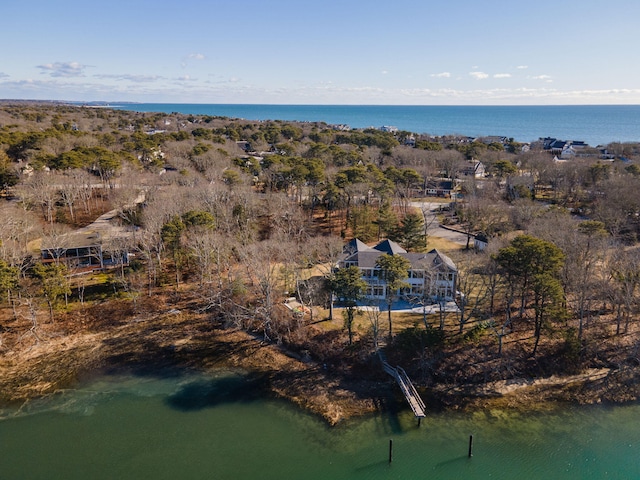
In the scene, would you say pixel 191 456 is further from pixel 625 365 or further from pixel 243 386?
pixel 625 365

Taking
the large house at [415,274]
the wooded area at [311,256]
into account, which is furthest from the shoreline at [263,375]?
the large house at [415,274]

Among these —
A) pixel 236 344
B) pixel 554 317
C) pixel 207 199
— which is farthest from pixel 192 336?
pixel 554 317

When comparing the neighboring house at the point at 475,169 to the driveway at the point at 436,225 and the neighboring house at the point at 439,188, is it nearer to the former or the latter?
the neighboring house at the point at 439,188

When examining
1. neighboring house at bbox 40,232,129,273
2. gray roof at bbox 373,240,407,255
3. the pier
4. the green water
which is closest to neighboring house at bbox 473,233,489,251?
gray roof at bbox 373,240,407,255

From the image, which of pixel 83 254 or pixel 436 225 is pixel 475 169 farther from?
pixel 83 254

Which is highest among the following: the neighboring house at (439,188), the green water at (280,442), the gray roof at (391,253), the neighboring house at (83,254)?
the neighboring house at (439,188)

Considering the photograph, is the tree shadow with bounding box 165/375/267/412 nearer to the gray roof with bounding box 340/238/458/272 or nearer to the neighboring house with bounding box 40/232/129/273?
the gray roof with bounding box 340/238/458/272
